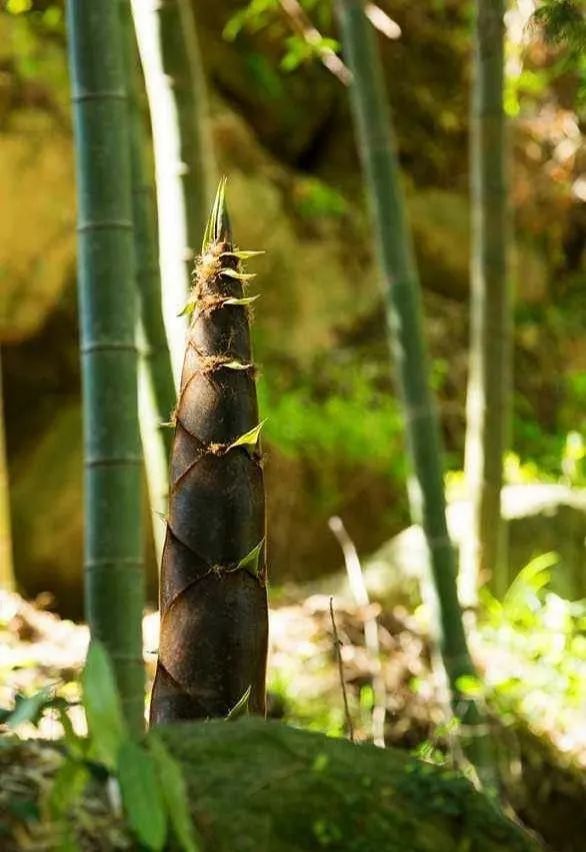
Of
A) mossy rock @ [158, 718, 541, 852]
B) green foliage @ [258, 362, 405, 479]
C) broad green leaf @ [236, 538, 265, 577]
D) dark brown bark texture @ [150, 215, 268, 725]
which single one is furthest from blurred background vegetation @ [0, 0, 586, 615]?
mossy rock @ [158, 718, 541, 852]

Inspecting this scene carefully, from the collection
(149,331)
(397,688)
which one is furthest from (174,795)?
(397,688)

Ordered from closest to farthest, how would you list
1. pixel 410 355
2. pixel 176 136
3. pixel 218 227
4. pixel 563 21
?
pixel 218 227 → pixel 563 21 → pixel 176 136 → pixel 410 355

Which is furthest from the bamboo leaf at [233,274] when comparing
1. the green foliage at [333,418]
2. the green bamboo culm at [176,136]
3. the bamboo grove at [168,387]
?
the green foliage at [333,418]

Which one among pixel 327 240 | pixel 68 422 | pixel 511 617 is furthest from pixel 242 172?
pixel 511 617

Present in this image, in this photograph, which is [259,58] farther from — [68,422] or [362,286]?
[68,422]

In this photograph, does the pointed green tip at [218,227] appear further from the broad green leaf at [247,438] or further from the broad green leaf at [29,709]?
the broad green leaf at [29,709]

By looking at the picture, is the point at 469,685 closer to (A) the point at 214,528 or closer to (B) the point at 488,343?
(B) the point at 488,343
